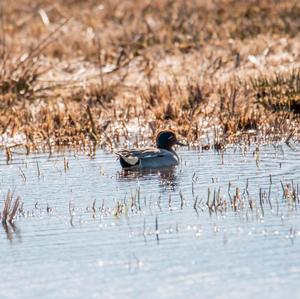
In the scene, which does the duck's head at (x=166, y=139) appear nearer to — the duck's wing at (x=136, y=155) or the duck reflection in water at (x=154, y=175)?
the duck's wing at (x=136, y=155)

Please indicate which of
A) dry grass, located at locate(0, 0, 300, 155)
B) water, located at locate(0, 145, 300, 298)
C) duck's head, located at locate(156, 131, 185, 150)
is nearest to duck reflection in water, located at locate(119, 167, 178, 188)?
water, located at locate(0, 145, 300, 298)

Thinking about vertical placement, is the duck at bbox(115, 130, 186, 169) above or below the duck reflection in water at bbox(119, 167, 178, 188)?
above

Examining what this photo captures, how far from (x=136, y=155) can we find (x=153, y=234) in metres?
3.24

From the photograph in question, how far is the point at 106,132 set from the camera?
45.6ft

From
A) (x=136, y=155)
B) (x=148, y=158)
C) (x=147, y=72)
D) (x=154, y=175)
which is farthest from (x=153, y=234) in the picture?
(x=147, y=72)

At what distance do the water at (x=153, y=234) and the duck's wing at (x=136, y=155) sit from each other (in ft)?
0.56

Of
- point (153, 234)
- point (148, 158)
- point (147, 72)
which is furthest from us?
point (147, 72)

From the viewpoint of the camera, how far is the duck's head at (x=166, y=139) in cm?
1252

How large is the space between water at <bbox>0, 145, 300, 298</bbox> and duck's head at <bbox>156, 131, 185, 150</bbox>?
91 cm

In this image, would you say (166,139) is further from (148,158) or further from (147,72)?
(147,72)

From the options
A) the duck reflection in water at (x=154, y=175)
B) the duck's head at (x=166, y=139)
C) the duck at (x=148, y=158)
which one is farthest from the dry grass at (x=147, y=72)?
the duck reflection in water at (x=154, y=175)

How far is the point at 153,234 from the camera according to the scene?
8.54 m

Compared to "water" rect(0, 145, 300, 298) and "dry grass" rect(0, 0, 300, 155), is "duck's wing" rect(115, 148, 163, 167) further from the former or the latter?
"dry grass" rect(0, 0, 300, 155)

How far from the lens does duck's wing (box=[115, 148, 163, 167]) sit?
11.6 metres
